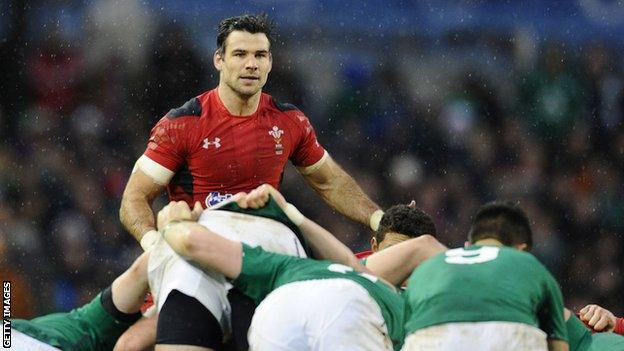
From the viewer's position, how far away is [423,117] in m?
8.82

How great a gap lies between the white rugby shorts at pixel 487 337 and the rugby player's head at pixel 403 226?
132 cm

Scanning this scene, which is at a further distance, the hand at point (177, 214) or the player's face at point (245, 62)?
the player's face at point (245, 62)

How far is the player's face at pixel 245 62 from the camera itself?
5.41 m

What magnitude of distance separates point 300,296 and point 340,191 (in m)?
2.44

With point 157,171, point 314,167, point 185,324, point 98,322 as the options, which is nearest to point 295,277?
point 185,324

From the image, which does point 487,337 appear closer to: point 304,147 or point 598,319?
point 598,319

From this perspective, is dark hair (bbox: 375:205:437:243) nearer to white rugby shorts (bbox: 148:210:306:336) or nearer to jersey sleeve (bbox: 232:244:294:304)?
white rugby shorts (bbox: 148:210:306:336)

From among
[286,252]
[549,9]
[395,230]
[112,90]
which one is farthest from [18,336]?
[549,9]

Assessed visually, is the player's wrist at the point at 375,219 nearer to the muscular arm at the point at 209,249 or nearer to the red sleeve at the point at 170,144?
the red sleeve at the point at 170,144

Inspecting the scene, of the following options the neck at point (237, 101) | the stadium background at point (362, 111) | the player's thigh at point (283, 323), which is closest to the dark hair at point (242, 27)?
the neck at point (237, 101)

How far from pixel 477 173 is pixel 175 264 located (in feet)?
16.5

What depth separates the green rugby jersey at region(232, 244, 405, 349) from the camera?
3.70 m

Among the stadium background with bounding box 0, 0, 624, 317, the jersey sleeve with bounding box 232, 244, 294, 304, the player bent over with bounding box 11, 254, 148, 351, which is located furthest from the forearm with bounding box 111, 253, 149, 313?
the stadium background with bounding box 0, 0, 624, 317

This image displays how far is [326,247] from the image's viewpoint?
4.12 m
